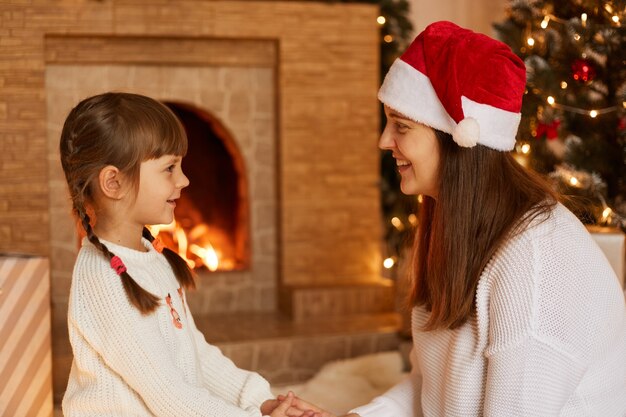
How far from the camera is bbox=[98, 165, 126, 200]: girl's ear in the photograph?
1713 mm

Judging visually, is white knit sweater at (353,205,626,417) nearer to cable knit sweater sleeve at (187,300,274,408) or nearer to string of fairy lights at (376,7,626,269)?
cable knit sweater sleeve at (187,300,274,408)

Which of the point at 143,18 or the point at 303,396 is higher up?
the point at 143,18

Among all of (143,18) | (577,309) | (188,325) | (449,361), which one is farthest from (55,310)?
(577,309)

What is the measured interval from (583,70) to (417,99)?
1.63 metres

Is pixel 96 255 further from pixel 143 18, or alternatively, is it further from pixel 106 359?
pixel 143 18

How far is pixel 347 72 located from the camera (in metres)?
4.27

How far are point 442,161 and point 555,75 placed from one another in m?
1.65

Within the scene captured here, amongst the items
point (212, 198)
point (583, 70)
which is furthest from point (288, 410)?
point (212, 198)

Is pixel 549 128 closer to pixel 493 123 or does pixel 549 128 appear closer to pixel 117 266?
pixel 493 123

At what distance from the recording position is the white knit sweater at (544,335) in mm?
1508

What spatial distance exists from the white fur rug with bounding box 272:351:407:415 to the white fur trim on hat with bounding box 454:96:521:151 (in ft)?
5.71

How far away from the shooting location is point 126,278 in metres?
1.67

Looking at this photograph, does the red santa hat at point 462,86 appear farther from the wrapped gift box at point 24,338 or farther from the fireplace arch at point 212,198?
the fireplace arch at point 212,198

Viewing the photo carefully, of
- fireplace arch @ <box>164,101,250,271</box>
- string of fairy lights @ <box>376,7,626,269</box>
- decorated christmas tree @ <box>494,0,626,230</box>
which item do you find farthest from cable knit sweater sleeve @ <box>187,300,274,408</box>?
fireplace arch @ <box>164,101,250,271</box>
